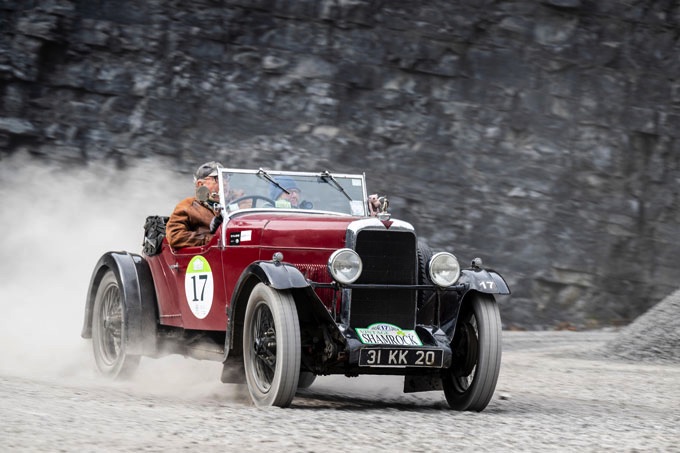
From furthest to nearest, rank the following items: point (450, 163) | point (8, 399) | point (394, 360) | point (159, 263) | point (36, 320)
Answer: point (450, 163), point (36, 320), point (159, 263), point (394, 360), point (8, 399)

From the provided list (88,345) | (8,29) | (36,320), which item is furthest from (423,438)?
(8,29)

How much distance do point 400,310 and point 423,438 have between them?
65.8 inches

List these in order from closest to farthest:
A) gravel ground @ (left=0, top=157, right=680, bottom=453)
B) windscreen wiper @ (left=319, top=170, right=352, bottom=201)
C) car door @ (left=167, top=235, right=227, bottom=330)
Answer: gravel ground @ (left=0, top=157, right=680, bottom=453) < car door @ (left=167, top=235, right=227, bottom=330) < windscreen wiper @ (left=319, top=170, right=352, bottom=201)

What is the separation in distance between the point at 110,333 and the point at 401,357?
3.77 metres

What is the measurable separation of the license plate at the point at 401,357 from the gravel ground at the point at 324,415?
0.35 m

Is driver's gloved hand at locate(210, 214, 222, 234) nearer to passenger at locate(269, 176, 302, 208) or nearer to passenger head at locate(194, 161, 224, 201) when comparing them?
passenger head at locate(194, 161, 224, 201)

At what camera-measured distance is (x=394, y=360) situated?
23.5 ft

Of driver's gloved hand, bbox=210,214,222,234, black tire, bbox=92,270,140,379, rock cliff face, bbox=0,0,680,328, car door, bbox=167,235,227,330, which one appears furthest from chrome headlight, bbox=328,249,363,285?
rock cliff face, bbox=0,0,680,328

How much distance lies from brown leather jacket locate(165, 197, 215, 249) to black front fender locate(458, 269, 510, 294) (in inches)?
90.9

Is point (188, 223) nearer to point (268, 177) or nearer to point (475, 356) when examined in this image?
point (268, 177)

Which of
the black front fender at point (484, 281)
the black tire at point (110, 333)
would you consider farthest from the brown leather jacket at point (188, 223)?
the black front fender at point (484, 281)

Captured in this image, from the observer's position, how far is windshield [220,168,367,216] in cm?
862

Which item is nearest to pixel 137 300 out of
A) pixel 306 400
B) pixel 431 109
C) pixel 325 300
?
pixel 306 400

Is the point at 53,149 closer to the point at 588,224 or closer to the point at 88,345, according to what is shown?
the point at 88,345
